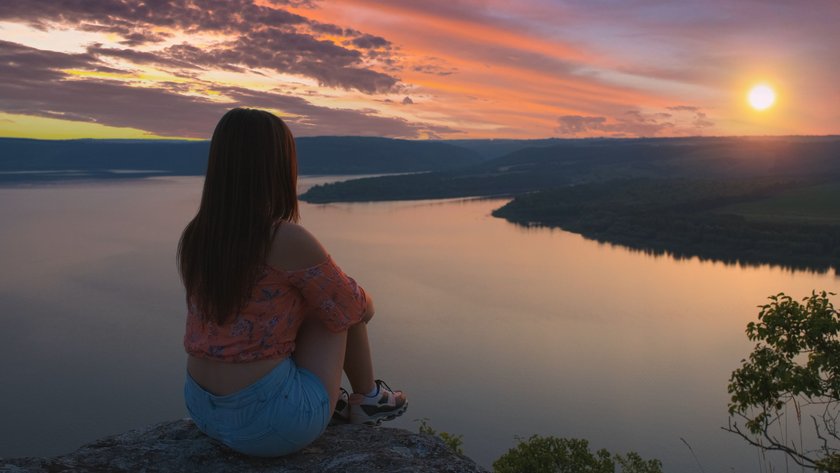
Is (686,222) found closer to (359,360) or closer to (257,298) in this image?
(359,360)

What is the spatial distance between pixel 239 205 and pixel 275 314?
1.45ft

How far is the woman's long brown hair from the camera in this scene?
2502 millimetres

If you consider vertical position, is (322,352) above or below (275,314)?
below

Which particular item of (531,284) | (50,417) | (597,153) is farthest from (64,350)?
(597,153)

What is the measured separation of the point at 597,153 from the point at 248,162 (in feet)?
504

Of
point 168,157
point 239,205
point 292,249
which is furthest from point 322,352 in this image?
point 168,157

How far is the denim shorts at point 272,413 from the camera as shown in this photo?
99.8 inches

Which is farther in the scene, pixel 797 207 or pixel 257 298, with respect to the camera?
pixel 797 207

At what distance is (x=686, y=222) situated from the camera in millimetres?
59656

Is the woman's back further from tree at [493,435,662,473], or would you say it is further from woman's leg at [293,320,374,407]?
tree at [493,435,662,473]

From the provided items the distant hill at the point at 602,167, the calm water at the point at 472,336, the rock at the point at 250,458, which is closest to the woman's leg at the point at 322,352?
the rock at the point at 250,458

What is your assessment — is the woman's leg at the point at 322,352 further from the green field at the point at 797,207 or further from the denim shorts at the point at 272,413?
the green field at the point at 797,207

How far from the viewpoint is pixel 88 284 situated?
3822cm

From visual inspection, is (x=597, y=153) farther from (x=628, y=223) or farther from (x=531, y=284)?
(x=531, y=284)
